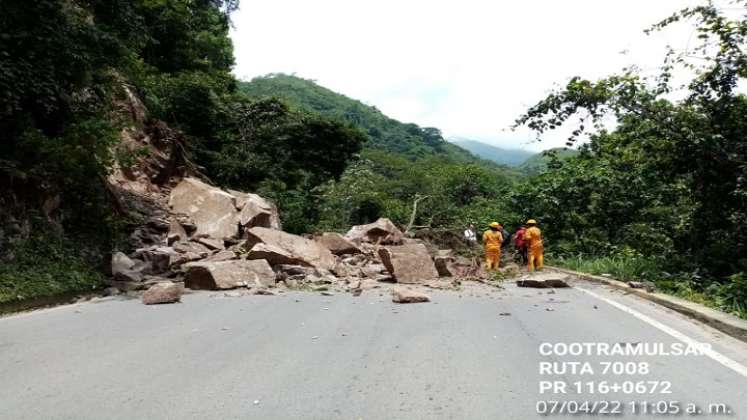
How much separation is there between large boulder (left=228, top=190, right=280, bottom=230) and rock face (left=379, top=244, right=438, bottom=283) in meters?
5.95

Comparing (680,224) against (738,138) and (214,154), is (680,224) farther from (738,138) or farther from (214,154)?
(214,154)

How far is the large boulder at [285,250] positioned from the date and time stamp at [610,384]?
786cm

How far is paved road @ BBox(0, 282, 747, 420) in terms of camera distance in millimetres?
3684

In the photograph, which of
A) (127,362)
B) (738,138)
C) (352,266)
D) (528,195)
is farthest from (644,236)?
(127,362)

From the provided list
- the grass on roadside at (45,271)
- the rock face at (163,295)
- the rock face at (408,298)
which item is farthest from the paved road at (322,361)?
the grass on roadside at (45,271)

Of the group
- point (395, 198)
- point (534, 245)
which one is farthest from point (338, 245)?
point (395, 198)

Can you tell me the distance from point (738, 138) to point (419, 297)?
6.97 metres

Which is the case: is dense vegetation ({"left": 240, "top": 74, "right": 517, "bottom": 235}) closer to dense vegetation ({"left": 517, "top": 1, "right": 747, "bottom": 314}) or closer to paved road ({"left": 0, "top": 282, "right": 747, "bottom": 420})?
dense vegetation ({"left": 517, "top": 1, "right": 747, "bottom": 314})

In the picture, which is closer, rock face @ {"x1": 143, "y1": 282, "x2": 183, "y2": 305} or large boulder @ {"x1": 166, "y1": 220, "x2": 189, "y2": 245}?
rock face @ {"x1": 143, "y1": 282, "x2": 183, "y2": 305}

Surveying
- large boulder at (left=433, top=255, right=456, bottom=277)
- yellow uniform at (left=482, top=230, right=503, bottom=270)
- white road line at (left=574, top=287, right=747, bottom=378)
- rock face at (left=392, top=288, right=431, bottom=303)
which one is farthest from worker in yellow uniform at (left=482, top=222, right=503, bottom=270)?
rock face at (left=392, top=288, right=431, bottom=303)

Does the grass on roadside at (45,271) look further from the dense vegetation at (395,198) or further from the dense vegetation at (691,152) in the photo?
the dense vegetation at (395,198)

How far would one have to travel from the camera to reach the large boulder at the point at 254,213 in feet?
55.2

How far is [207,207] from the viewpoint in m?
16.9

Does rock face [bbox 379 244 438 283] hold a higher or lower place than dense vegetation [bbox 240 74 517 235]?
lower
